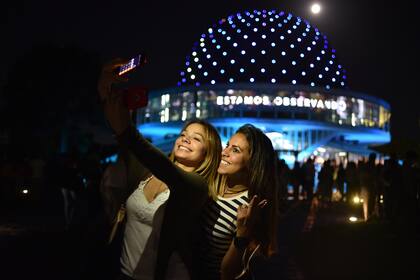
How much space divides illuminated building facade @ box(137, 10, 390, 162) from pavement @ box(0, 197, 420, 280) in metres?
35.2

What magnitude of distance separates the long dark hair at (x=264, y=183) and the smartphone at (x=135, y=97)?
2.37 feet

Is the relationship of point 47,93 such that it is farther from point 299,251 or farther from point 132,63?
point 132,63

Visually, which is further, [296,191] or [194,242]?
[296,191]

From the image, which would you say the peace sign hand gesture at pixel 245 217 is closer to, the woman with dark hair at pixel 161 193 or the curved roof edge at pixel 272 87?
the woman with dark hair at pixel 161 193

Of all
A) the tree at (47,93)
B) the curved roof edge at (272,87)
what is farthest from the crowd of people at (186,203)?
the curved roof edge at (272,87)

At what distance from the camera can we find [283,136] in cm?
5203

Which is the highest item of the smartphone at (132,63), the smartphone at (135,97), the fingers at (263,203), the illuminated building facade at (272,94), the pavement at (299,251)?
the illuminated building facade at (272,94)

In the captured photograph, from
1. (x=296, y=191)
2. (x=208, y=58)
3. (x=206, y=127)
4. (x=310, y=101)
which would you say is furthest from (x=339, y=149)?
(x=206, y=127)

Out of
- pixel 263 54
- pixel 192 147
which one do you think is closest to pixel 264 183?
pixel 192 147

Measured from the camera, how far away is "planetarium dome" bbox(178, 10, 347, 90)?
5978cm

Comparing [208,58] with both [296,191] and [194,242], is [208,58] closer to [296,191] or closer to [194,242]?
[296,191]

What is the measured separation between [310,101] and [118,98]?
5056cm

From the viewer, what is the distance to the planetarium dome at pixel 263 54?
59781mm

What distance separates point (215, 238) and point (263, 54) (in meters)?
60.0
